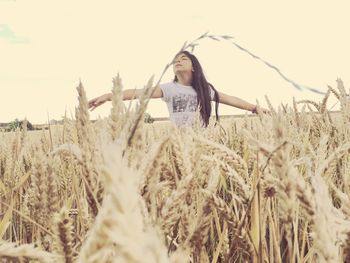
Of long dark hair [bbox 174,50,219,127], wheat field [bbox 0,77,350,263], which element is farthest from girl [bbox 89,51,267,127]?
wheat field [bbox 0,77,350,263]

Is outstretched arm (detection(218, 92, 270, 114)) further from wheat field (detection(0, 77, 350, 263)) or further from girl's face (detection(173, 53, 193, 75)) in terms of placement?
wheat field (detection(0, 77, 350, 263))

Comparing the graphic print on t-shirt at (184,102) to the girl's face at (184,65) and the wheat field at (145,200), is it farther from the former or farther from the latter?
the wheat field at (145,200)

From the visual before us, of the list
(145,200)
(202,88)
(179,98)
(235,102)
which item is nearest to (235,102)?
(235,102)

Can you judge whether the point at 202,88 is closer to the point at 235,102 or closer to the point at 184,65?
the point at 184,65

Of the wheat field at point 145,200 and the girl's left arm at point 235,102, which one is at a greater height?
the girl's left arm at point 235,102

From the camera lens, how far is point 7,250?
0.44 metres

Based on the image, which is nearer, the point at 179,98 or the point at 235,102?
the point at 235,102

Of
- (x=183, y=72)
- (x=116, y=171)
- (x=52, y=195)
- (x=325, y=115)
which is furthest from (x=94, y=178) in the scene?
(x=183, y=72)

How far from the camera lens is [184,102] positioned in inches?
185

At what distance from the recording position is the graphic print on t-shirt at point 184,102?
15.3ft

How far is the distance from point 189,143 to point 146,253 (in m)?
0.57

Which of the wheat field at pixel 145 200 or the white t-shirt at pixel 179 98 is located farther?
the white t-shirt at pixel 179 98

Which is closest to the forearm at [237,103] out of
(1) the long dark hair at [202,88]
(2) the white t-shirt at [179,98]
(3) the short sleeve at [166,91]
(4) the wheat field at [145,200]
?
(1) the long dark hair at [202,88]

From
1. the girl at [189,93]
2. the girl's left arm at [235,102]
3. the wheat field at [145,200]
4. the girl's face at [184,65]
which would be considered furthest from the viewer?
the girl's face at [184,65]
